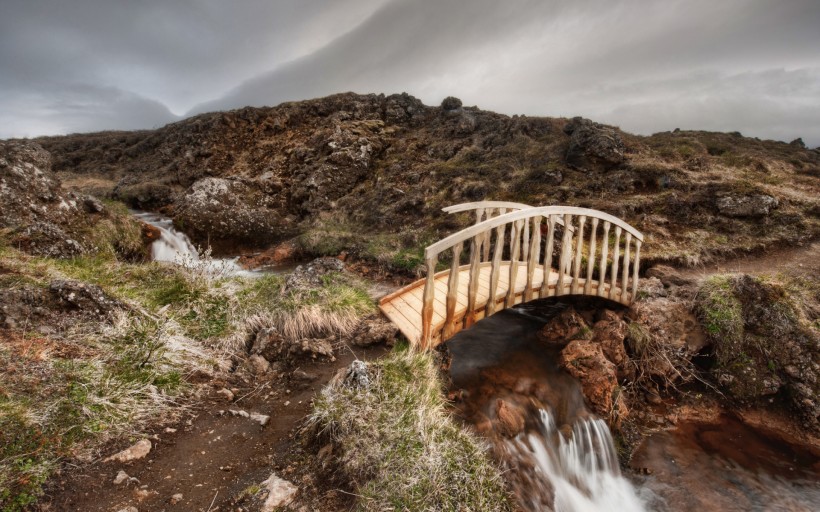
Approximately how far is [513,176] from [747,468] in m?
10.3

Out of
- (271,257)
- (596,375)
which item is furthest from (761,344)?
(271,257)

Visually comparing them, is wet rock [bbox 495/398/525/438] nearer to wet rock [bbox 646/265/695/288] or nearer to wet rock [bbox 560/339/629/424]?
wet rock [bbox 560/339/629/424]

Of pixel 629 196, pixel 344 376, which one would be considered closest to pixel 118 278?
pixel 344 376

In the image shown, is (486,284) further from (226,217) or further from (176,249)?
(226,217)

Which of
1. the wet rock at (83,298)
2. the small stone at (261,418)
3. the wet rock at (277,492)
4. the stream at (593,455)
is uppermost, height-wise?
the wet rock at (83,298)

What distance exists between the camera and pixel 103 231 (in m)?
7.61

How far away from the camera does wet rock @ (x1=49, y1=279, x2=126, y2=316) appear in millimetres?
4121

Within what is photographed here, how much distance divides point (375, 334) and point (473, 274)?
1678 millimetres

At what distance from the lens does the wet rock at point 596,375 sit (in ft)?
18.7

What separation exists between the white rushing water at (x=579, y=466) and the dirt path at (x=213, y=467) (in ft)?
8.78

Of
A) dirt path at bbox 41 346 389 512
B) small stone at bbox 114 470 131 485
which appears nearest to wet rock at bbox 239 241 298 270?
dirt path at bbox 41 346 389 512

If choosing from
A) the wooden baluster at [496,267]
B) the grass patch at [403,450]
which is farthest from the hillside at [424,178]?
the grass patch at [403,450]

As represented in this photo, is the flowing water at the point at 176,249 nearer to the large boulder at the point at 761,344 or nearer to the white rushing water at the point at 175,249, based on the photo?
the white rushing water at the point at 175,249

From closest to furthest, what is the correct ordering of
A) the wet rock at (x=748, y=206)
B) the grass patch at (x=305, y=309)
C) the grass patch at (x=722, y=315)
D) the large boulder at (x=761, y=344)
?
the grass patch at (x=305, y=309) < the large boulder at (x=761, y=344) < the grass patch at (x=722, y=315) < the wet rock at (x=748, y=206)
